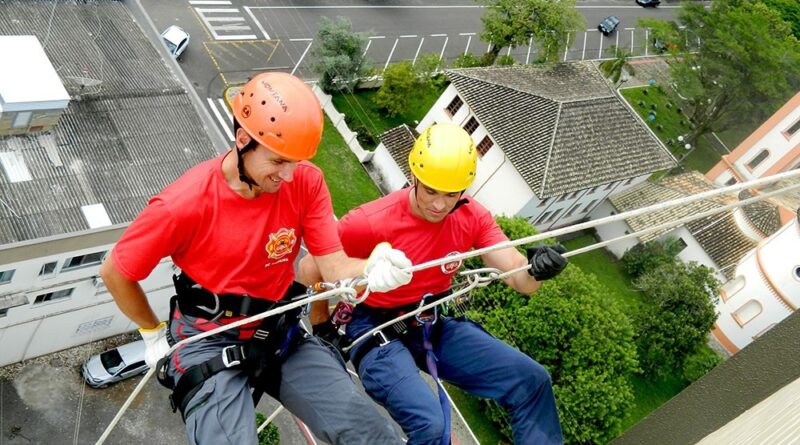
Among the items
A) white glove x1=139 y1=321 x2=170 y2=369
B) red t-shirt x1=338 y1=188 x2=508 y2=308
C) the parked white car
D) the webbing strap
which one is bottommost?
the parked white car

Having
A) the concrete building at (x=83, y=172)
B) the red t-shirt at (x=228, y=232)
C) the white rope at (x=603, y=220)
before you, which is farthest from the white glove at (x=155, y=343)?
the concrete building at (x=83, y=172)

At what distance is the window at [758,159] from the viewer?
32062 mm

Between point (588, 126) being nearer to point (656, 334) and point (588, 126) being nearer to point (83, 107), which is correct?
point (656, 334)

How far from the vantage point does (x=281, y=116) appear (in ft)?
16.8

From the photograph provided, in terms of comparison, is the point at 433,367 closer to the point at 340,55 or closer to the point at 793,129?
the point at 340,55

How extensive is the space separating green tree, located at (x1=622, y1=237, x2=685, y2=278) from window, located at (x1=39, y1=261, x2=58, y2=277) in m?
20.3

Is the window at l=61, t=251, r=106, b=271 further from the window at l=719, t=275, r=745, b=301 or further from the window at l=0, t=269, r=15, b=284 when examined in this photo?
the window at l=719, t=275, r=745, b=301

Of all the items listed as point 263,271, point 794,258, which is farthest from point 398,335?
point 794,258

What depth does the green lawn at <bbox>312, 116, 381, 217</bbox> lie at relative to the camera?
83.4 ft

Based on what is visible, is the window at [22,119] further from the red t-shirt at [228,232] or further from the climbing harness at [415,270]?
the red t-shirt at [228,232]

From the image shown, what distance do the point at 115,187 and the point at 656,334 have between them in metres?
16.1

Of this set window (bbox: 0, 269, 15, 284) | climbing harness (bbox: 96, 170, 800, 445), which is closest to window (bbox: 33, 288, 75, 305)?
window (bbox: 0, 269, 15, 284)

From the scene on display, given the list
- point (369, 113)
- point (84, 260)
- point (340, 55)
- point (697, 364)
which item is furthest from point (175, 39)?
point (697, 364)

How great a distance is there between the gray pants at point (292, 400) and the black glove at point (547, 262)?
63.2 inches
